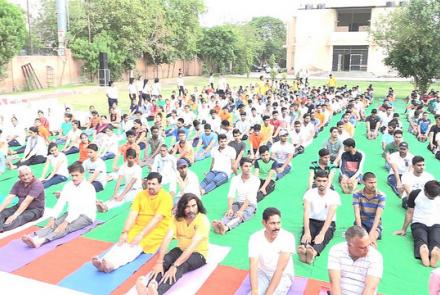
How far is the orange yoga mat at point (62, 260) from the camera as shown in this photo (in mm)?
4618

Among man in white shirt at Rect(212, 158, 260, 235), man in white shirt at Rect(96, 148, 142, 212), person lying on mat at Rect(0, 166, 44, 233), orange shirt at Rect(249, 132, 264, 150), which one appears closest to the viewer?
person lying on mat at Rect(0, 166, 44, 233)

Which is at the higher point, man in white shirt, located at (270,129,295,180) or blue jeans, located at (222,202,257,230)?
man in white shirt, located at (270,129,295,180)

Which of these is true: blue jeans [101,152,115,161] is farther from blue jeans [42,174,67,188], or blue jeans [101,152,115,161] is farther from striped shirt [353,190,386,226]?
striped shirt [353,190,386,226]

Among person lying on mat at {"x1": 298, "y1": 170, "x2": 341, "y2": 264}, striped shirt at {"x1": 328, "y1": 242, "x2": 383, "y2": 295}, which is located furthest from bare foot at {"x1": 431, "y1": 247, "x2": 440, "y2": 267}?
striped shirt at {"x1": 328, "y1": 242, "x2": 383, "y2": 295}

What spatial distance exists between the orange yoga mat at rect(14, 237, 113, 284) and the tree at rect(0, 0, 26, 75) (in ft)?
62.9

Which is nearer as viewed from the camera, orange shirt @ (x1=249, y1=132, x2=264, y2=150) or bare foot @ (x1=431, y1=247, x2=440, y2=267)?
bare foot @ (x1=431, y1=247, x2=440, y2=267)

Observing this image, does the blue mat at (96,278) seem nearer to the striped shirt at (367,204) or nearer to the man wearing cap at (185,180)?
the man wearing cap at (185,180)

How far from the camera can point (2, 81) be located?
23.1 m

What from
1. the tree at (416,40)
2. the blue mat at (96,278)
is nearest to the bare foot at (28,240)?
the blue mat at (96,278)

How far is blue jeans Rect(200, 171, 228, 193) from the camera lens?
7619mm

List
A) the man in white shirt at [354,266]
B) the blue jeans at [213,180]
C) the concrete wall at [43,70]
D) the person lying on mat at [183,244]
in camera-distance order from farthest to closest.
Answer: the concrete wall at [43,70]
the blue jeans at [213,180]
the person lying on mat at [183,244]
the man in white shirt at [354,266]

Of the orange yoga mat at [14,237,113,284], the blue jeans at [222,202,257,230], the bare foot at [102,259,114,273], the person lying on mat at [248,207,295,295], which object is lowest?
the orange yoga mat at [14,237,113,284]

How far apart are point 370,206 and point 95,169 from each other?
458 cm

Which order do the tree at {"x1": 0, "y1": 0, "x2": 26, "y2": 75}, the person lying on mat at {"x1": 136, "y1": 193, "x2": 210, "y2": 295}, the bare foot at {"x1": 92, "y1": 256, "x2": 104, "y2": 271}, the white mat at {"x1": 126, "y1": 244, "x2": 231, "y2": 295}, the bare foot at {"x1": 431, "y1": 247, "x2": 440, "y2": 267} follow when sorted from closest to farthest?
the person lying on mat at {"x1": 136, "y1": 193, "x2": 210, "y2": 295}, the white mat at {"x1": 126, "y1": 244, "x2": 231, "y2": 295}, the bare foot at {"x1": 92, "y1": 256, "x2": 104, "y2": 271}, the bare foot at {"x1": 431, "y1": 247, "x2": 440, "y2": 267}, the tree at {"x1": 0, "y1": 0, "x2": 26, "y2": 75}
